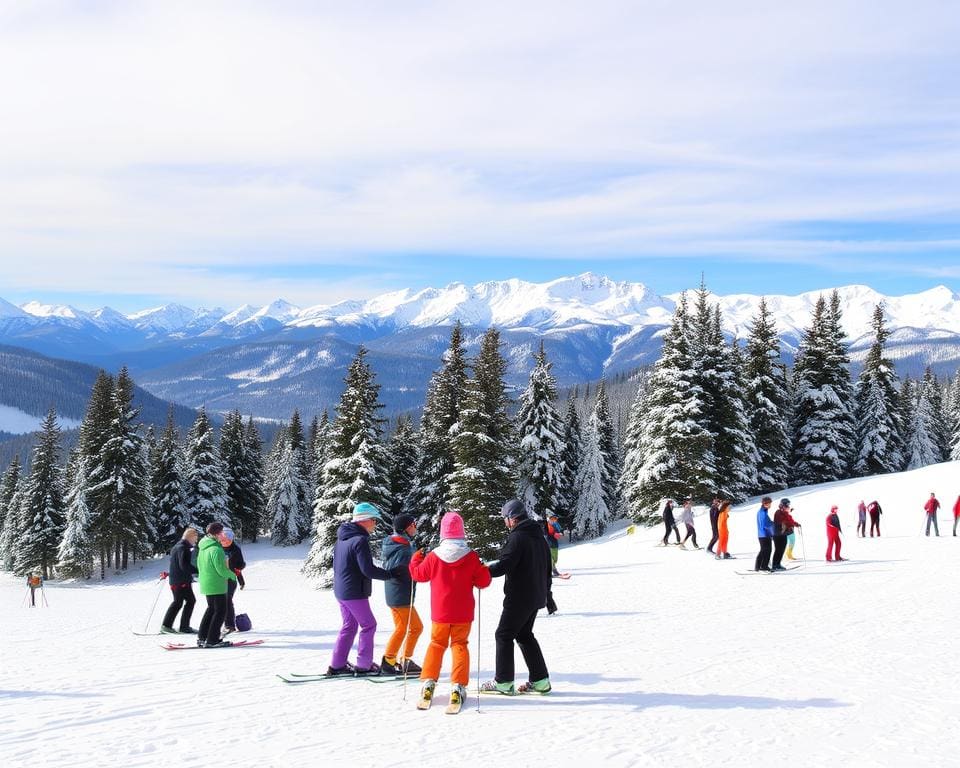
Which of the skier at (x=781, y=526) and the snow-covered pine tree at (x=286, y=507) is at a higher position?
the skier at (x=781, y=526)

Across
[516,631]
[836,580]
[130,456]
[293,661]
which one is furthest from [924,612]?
[130,456]

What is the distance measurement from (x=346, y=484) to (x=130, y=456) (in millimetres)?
19617

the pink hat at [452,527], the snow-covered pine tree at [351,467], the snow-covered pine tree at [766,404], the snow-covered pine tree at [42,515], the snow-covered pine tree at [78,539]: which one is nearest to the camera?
the pink hat at [452,527]

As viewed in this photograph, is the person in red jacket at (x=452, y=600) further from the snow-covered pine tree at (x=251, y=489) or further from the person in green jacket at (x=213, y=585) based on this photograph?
the snow-covered pine tree at (x=251, y=489)

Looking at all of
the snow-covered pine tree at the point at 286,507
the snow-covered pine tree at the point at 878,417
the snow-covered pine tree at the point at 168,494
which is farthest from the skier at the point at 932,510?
the snow-covered pine tree at the point at 286,507

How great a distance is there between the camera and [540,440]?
40.7m

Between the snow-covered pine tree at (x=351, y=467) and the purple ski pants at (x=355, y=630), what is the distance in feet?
80.0

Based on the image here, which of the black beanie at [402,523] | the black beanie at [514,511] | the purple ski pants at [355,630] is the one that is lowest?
the purple ski pants at [355,630]

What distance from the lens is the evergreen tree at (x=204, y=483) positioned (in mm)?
50156

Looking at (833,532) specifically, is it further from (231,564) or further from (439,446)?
(439,446)

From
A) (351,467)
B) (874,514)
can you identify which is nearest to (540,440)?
(351,467)

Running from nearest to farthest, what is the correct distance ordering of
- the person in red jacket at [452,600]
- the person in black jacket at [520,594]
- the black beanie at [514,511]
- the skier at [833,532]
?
the person in red jacket at [452,600] → the person in black jacket at [520,594] → the black beanie at [514,511] → the skier at [833,532]

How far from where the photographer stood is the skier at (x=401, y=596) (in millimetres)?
8875

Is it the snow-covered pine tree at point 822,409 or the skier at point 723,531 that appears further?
the snow-covered pine tree at point 822,409
